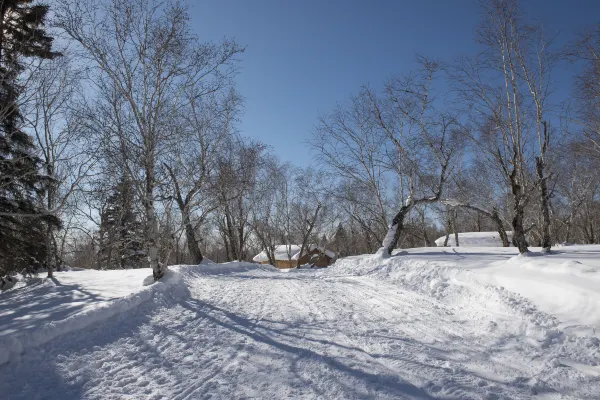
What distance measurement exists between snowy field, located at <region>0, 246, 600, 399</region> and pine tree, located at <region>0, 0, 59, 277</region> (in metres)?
3.62

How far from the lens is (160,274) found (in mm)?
10961

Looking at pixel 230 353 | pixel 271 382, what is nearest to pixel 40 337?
pixel 230 353

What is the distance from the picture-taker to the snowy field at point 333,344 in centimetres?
327

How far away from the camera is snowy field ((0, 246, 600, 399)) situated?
3.27 meters

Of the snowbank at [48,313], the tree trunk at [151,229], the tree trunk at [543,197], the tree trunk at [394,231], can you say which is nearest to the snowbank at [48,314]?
the snowbank at [48,313]

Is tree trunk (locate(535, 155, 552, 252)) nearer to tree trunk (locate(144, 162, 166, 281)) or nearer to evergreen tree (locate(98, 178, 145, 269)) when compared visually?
tree trunk (locate(144, 162, 166, 281))

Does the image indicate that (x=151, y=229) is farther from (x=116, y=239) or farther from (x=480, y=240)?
(x=480, y=240)

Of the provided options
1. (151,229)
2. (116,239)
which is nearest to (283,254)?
(116,239)

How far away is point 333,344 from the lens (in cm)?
443

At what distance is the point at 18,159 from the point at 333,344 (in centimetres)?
700

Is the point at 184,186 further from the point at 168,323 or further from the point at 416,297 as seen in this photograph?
the point at 416,297

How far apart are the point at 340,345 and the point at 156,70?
1044cm

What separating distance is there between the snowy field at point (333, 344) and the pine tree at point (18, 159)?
362 centimetres

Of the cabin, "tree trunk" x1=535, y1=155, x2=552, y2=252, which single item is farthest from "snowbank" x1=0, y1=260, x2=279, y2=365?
the cabin
